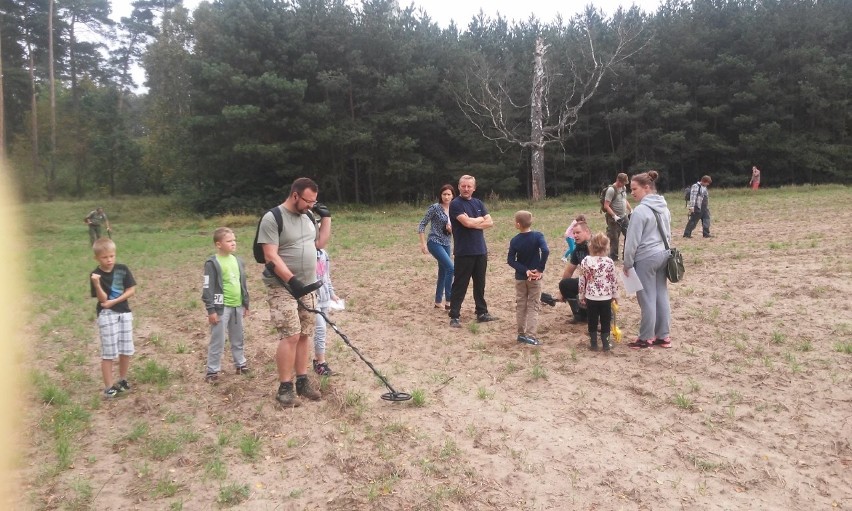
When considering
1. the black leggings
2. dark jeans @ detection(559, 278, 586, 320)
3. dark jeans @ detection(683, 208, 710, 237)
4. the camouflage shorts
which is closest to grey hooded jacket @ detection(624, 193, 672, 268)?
the black leggings

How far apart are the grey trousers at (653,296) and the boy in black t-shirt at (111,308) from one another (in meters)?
5.42

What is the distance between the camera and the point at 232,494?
4102 millimetres

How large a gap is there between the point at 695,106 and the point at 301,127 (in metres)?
26.0

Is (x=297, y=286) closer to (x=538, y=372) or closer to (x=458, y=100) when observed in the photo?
(x=538, y=372)

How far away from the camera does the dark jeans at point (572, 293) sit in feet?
25.1

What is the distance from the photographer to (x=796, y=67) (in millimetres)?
39875

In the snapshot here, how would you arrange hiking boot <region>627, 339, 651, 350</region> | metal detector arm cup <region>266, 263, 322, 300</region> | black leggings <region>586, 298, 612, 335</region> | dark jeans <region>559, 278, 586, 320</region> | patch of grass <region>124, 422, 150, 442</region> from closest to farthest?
patch of grass <region>124, 422, 150, 442</region> → metal detector arm cup <region>266, 263, 322, 300</region> → black leggings <region>586, 298, 612, 335</region> → hiking boot <region>627, 339, 651, 350</region> → dark jeans <region>559, 278, 586, 320</region>

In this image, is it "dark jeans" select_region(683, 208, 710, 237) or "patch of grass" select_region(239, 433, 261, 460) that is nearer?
"patch of grass" select_region(239, 433, 261, 460)

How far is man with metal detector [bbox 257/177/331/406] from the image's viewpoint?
5246 millimetres

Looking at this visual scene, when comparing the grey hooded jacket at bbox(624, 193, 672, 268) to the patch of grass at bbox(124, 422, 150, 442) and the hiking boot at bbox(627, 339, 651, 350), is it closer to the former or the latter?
the hiking boot at bbox(627, 339, 651, 350)

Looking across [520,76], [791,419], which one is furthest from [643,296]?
[520,76]

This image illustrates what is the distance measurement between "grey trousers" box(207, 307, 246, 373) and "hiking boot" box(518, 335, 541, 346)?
10.5ft

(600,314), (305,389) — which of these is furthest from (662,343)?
(305,389)

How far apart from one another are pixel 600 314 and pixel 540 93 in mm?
25436
